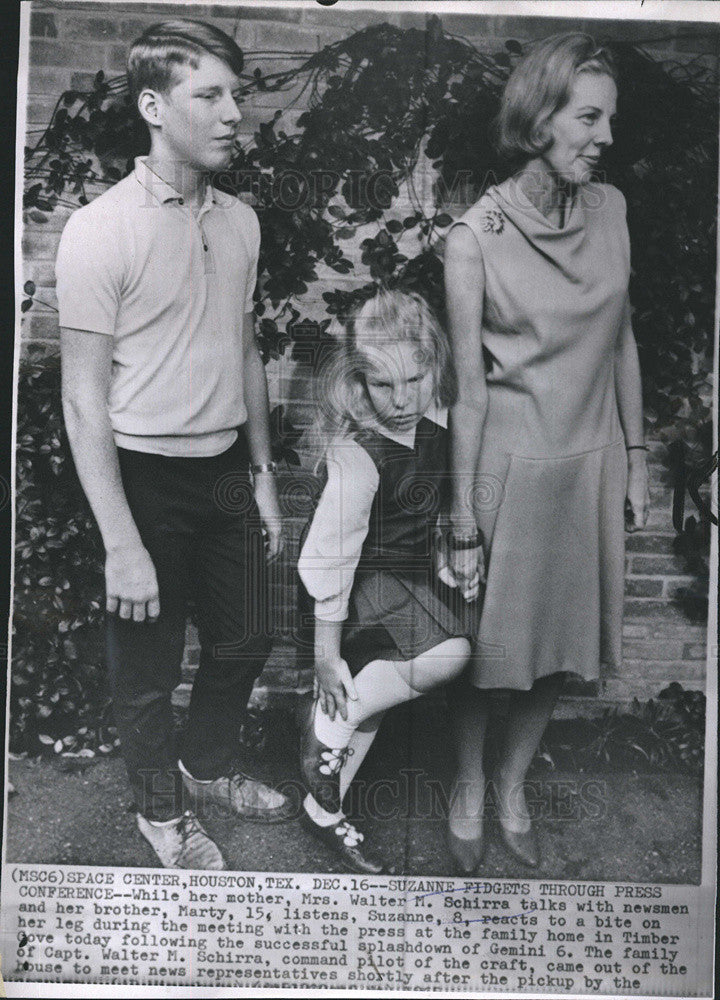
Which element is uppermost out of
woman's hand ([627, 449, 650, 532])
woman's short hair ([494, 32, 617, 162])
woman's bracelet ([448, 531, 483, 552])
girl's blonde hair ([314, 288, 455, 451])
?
woman's short hair ([494, 32, 617, 162])

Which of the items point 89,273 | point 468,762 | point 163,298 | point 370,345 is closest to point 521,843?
point 468,762

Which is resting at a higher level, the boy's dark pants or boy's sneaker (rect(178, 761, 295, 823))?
the boy's dark pants

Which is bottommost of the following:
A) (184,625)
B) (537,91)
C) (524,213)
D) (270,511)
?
(184,625)

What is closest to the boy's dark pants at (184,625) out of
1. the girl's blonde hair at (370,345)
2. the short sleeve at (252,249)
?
the girl's blonde hair at (370,345)

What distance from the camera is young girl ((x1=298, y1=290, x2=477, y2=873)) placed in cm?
331

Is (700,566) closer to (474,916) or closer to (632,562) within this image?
(632,562)

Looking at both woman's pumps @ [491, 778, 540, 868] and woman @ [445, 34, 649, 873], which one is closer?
woman @ [445, 34, 649, 873]

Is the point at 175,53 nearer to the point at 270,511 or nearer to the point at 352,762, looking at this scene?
the point at 270,511

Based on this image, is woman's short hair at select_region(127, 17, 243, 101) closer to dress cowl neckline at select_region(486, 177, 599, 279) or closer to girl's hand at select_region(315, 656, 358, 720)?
dress cowl neckline at select_region(486, 177, 599, 279)

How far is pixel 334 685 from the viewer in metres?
3.38

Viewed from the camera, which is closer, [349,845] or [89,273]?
[89,273]

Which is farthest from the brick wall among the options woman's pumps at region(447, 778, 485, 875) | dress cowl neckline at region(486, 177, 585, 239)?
woman's pumps at region(447, 778, 485, 875)

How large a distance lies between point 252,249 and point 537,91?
102 centimetres

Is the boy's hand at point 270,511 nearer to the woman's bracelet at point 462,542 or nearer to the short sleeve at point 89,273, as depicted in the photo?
the woman's bracelet at point 462,542
